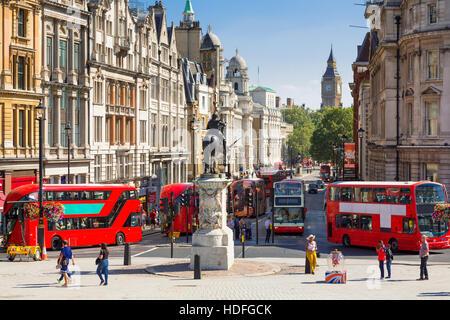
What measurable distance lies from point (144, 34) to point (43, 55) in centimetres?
2009

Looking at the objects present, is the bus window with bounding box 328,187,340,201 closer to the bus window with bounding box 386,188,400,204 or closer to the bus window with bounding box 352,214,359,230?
the bus window with bounding box 352,214,359,230

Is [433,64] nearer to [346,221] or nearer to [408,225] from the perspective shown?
[346,221]

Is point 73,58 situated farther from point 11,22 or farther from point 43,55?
point 11,22

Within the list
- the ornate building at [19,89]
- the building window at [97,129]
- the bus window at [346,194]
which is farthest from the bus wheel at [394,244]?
the building window at [97,129]

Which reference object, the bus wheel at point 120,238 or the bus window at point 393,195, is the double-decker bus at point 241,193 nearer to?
the bus wheel at point 120,238

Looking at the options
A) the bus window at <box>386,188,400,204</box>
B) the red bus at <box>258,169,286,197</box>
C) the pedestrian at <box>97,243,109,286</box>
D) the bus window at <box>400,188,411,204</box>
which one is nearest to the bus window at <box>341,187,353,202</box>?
the bus window at <box>386,188,400,204</box>

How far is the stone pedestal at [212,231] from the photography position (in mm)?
30812

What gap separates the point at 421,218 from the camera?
127 ft

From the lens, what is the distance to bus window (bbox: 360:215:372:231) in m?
41.7

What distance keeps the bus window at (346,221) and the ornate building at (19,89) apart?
20.3 meters

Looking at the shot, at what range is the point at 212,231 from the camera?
1223 inches

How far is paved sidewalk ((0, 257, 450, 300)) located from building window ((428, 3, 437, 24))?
917 inches

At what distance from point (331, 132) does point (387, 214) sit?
99.1m

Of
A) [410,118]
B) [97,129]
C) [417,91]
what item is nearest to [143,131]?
[97,129]
